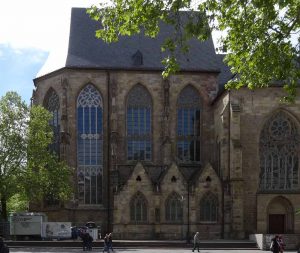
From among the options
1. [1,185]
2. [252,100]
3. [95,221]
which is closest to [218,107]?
[252,100]

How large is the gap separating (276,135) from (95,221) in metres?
13.6

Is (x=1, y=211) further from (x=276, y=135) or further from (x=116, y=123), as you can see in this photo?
(x=276, y=135)

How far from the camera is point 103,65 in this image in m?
52.1

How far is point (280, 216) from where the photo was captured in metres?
47.6

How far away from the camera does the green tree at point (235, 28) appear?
15273 millimetres

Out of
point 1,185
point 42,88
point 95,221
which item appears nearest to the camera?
point 1,185

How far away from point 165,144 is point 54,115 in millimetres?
8488

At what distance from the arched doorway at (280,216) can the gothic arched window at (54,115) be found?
15684 mm

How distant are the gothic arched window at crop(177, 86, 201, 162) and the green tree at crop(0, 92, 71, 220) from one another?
9780 millimetres

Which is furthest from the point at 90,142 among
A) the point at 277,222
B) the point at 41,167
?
the point at 277,222

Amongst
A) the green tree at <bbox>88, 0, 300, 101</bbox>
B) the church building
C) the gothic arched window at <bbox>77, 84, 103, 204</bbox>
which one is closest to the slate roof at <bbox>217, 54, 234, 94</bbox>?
the church building

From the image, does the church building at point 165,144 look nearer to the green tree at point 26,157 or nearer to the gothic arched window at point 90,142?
the gothic arched window at point 90,142

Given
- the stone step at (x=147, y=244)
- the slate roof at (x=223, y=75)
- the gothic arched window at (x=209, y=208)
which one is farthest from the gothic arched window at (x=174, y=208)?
the slate roof at (x=223, y=75)

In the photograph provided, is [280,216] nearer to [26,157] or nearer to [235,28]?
[26,157]
